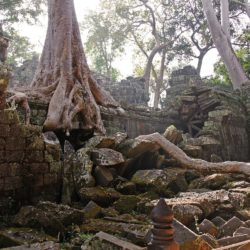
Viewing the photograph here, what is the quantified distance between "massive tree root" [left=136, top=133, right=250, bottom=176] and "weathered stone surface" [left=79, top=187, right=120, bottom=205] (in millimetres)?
1922

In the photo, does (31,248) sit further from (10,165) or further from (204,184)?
(204,184)

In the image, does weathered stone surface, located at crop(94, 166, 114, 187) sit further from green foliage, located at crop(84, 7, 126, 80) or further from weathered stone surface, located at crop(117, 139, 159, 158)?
green foliage, located at crop(84, 7, 126, 80)

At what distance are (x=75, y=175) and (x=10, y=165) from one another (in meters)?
1.24

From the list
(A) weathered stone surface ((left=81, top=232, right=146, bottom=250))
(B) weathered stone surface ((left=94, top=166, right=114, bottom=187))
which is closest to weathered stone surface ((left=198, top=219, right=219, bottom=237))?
(A) weathered stone surface ((left=81, top=232, right=146, bottom=250))

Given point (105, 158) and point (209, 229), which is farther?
point (105, 158)

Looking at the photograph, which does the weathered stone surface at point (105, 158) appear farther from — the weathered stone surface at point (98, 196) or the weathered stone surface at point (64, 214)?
the weathered stone surface at point (64, 214)

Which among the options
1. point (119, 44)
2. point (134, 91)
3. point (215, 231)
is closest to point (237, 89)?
point (134, 91)

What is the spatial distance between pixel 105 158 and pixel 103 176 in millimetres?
360

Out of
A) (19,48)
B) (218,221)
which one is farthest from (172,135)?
(19,48)

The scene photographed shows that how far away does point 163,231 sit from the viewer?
230 centimetres

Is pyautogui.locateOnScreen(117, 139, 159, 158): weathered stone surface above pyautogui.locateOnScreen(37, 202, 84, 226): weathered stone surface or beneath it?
above

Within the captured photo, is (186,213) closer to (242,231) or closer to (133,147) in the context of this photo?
(242,231)

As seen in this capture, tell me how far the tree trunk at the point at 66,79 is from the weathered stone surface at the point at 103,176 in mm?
1126

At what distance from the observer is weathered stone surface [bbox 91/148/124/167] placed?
5.95 metres
